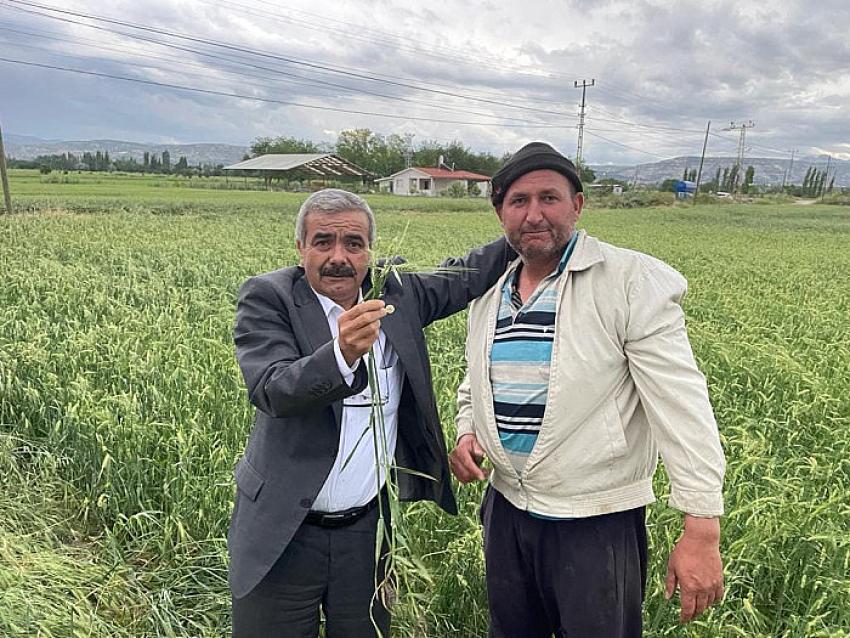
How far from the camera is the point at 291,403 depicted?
6.36 ft

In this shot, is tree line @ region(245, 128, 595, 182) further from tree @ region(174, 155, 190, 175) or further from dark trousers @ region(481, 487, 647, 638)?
dark trousers @ region(481, 487, 647, 638)

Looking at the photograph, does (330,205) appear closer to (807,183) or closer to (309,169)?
(309,169)

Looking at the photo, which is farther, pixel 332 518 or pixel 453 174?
pixel 453 174

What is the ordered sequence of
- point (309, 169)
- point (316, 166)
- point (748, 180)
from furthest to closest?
1. point (748, 180)
2. point (316, 166)
3. point (309, 169)

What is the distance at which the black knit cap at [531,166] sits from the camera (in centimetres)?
220

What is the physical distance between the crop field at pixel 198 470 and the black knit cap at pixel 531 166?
144 cm

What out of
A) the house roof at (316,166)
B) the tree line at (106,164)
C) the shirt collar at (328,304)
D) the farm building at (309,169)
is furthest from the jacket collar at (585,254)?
the tree line at (106,164)

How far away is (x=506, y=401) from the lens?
2213 millimetres

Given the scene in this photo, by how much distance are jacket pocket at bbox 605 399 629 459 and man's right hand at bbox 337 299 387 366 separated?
845 millimetres

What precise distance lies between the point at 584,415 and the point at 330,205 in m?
1.11

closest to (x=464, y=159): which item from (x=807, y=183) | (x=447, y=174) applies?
(x=447, y=174)

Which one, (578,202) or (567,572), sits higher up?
(578,202)

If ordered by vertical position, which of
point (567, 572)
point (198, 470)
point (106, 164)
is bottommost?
point (106, 164)

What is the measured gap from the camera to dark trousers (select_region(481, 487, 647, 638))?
212 centimetres
